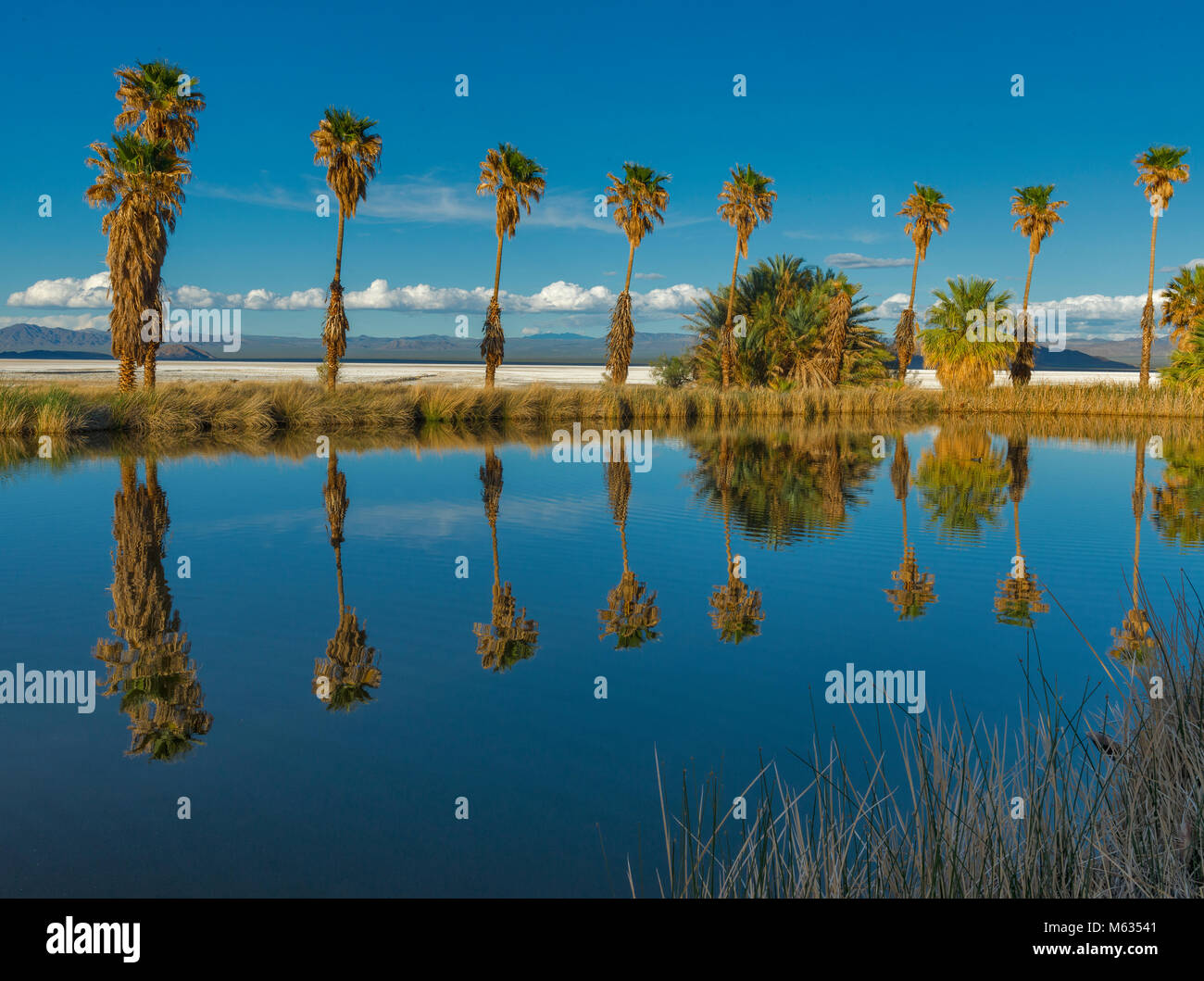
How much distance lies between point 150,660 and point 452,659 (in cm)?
209

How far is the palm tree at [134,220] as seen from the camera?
92.0 ft

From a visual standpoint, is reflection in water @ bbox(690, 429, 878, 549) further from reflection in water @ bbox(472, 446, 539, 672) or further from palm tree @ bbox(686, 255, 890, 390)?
palm tree @ bbox(686, 255, 890, 390)

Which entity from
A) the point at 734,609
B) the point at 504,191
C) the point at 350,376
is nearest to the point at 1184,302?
the point at 504,191

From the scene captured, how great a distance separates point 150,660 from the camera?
21.0 ft

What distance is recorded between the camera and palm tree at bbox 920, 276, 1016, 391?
43.7 metres

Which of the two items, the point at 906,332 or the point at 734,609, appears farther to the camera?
the point at 906,332

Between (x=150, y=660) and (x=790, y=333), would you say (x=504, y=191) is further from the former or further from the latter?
(x=150, y=660)

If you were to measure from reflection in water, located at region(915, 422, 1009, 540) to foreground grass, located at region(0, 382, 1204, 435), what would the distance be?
448 inches

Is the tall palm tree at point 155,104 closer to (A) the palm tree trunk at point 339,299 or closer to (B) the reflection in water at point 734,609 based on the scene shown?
(A) the palm tree trunk at point 339,299

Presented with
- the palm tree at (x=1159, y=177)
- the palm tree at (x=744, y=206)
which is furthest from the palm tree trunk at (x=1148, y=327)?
the palm tree at (x=744, y=206)

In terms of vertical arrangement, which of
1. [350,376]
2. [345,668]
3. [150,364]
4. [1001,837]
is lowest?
[345,668]

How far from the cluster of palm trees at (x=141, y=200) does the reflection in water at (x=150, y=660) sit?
68.8 ft
